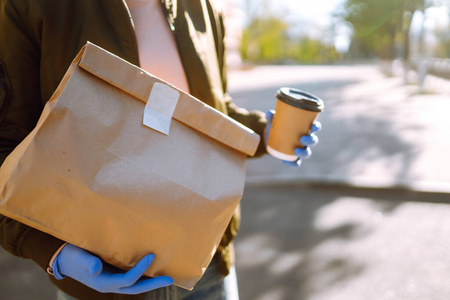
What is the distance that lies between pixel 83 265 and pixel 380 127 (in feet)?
24.0

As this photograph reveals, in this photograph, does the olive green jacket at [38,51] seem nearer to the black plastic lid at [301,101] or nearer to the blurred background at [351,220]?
the black plastic lid at [301,101]

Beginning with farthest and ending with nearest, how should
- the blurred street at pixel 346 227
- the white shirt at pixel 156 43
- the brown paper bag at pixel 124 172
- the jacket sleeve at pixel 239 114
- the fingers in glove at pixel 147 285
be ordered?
the blurred street at pixel 346 227 < the jacket sleeve at pixel 239 114 < the white shirt at pixel 156 43 < the fingers in glove at pixel 147 285 < the brown paper bag at pixel 124 172

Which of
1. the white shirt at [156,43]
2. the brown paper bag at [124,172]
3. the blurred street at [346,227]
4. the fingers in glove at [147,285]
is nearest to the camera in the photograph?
the brown paper bag at [124,172]

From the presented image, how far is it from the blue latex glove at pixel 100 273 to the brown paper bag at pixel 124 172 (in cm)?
2

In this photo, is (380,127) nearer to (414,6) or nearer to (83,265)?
(83,265)

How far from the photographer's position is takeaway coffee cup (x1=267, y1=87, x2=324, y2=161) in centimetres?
136

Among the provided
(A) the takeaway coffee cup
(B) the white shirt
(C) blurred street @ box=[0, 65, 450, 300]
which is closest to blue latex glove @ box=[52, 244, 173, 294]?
(B) the white shirt

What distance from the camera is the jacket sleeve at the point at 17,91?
1035mm

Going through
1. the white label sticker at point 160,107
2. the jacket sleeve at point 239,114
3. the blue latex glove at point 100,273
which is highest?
the white label sticker at point 160,107

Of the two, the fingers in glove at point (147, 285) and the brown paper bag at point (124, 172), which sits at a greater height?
the brown paper bag at point (124, 172)

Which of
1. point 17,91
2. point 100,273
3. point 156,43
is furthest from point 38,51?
point 100,273

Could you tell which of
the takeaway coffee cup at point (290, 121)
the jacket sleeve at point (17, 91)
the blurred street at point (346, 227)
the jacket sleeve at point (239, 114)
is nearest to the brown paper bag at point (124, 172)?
the jacket sleeve at point (17, 91)

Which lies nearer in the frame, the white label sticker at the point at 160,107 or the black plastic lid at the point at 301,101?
the white label sticker at the point at 160,107

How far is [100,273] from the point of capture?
960 mm
